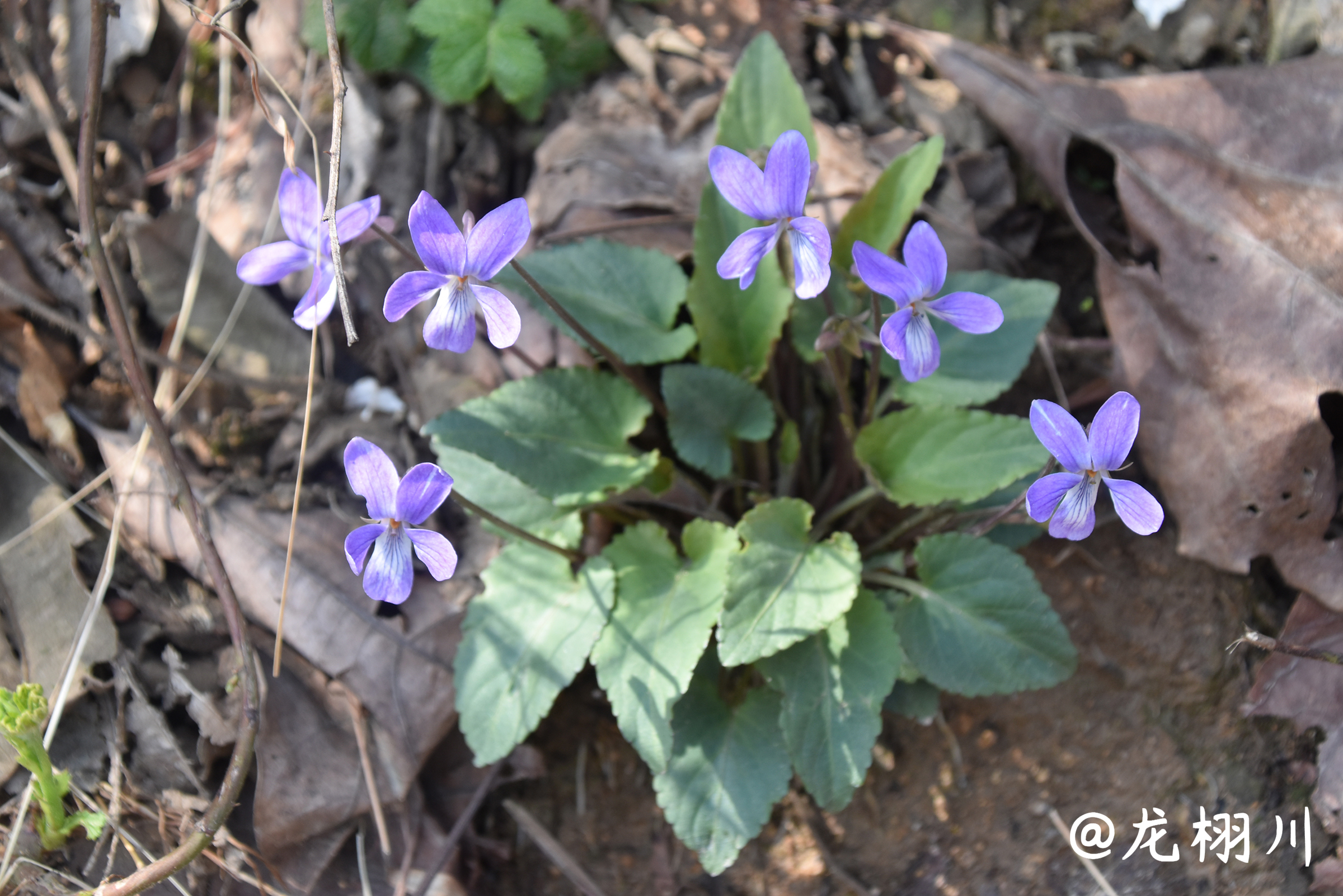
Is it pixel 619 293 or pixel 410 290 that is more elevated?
pixel 410 290

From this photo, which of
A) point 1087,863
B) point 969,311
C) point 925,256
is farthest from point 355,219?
point 1087,863

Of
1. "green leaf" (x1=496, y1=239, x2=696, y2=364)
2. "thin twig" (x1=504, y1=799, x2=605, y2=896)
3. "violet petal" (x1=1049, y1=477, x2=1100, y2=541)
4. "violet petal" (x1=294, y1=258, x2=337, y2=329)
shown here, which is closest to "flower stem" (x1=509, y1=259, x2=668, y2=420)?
"green leaf" (x1=496, y1=239, x2=696, y2=364)

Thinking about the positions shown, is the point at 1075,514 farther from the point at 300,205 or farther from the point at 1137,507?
the point at 300,205

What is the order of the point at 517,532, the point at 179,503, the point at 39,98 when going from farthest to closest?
1. the point at 39,98
2. the point at 179,503
3. the point at 517,532

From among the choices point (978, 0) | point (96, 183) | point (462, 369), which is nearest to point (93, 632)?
point (462, 369)

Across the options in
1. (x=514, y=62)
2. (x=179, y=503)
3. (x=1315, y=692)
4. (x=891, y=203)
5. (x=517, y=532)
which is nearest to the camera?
(x=517, y=532)

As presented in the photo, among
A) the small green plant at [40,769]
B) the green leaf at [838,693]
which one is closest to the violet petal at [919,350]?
the green leaf at [838,693]

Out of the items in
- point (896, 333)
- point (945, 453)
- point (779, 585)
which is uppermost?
point (896, 333)

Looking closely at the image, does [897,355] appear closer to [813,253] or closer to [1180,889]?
[813,253]
